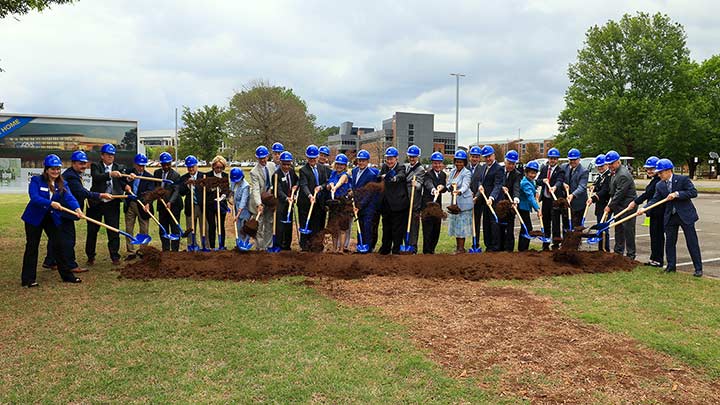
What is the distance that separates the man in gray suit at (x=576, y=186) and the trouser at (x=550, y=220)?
220 mm

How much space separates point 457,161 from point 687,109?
106ft

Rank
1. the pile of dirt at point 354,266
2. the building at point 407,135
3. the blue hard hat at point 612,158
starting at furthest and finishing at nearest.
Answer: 1. the building at point 407,135
2. the blue hard hat at point 612,158
3. the pile of dirt at point 354,266

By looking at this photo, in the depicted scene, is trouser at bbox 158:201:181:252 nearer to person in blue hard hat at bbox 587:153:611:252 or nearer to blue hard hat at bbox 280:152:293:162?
blue hard hat at bbox 280:152:293:162

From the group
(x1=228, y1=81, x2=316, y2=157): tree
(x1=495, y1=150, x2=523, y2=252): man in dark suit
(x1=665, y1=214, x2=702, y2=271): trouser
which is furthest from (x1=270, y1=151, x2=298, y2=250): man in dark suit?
(x1=228, y1=81, x2=316, y2=157): tree

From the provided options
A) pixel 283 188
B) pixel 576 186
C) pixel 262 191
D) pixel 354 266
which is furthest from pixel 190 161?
pixel 576 186

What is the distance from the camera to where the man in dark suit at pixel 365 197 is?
28.7 feet

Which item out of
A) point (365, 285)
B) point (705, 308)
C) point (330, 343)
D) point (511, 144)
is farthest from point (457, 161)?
point (511, 144)

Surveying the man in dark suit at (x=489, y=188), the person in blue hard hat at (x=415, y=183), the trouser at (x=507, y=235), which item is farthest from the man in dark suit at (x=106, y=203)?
the trouser at (x=507, y=235)

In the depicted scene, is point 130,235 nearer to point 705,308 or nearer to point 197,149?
point 705,308

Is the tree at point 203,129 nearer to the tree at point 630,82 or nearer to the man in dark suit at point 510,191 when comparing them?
the tree at point 630,82

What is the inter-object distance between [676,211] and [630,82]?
3220 centimetres

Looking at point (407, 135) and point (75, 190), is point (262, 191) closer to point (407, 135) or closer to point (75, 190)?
point (75, 190)

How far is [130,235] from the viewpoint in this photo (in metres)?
8.52

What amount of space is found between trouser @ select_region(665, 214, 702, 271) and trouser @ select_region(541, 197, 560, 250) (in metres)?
1.90
